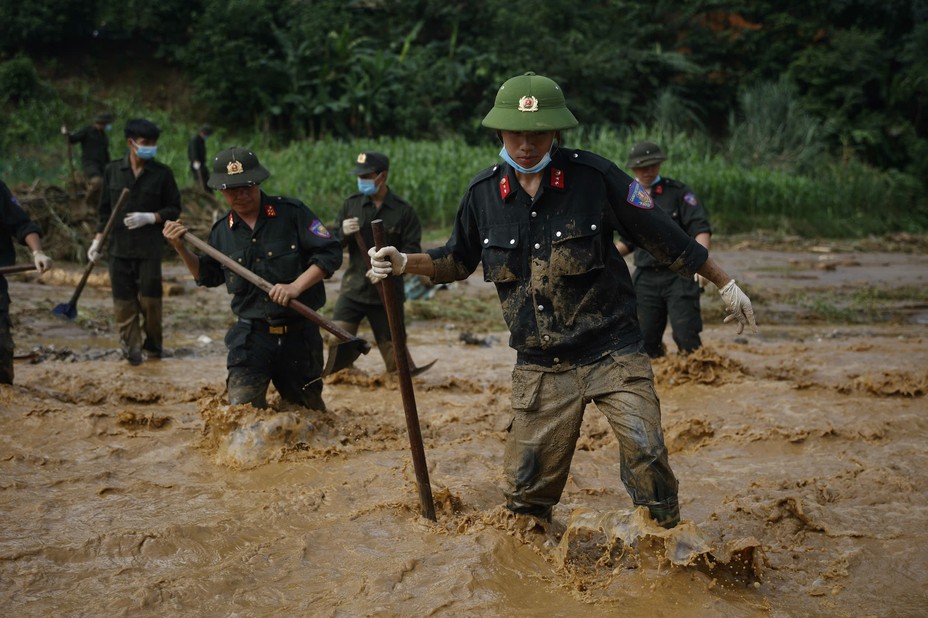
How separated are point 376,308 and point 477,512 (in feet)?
12.4

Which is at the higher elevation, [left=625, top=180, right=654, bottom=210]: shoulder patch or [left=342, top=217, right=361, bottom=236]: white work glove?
[left=625, top=180, right=654, bottom=210]: shoulder patch

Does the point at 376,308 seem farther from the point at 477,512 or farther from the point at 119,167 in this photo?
the point at 477,512

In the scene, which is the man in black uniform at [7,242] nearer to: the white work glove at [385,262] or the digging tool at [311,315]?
the digging tool at [311,315]

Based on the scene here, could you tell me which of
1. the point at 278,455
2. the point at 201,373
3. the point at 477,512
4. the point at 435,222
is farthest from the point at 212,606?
the point at 435,222

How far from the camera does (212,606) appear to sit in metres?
4.20

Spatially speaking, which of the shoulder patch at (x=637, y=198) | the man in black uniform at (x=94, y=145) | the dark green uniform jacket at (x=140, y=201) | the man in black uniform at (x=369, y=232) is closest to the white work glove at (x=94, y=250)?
the dark green uniform jacket at (x=140, y=201)

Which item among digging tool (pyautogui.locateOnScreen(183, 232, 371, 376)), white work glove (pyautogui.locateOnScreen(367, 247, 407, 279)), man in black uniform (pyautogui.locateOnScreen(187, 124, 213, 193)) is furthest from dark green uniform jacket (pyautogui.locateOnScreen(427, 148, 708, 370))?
man in black uniform (pyautogui.locateOnScreen(187, 124, 213, 193))

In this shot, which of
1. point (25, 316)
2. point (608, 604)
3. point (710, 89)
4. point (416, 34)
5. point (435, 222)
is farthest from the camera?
point (710, 89)

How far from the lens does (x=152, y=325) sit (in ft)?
31.6

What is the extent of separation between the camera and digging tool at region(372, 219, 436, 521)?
4585 millimetres

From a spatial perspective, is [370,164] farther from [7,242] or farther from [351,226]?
[7,242]

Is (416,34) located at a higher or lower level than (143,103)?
higher

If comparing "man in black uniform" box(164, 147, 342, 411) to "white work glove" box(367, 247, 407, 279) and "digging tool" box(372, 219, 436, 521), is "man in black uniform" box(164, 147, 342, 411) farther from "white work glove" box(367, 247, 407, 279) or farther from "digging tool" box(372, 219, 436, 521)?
"white work glove" box(367, 247, 407, 279)

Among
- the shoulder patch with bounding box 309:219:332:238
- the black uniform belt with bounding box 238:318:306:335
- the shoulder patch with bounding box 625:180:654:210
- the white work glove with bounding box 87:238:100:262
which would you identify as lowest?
the black uniform belt with bounding box 238:318:306:335
